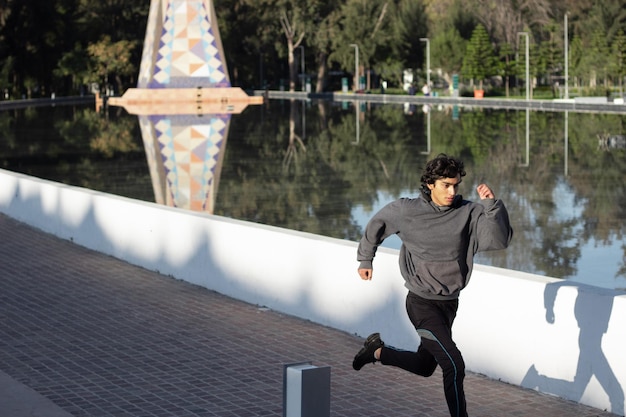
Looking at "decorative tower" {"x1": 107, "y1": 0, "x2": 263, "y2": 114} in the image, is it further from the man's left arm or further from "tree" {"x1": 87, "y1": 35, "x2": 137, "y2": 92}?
the man's left arm

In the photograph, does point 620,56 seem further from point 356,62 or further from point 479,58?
point 356,62

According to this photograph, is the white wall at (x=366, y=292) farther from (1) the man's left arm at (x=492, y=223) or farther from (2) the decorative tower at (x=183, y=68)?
(2) the decorative tower at (x=183, y=68)

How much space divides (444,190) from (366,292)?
11.6 feet

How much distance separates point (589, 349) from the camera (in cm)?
766

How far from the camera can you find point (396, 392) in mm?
7945

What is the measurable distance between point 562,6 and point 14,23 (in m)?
44.2

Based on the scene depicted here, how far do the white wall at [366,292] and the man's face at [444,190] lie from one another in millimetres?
1648

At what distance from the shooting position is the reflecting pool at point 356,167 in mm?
19281

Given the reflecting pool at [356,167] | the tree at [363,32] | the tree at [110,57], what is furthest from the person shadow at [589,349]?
the tree at [110,57]

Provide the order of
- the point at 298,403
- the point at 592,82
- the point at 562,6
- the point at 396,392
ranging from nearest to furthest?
the point at 298,403 < the point at 396,392 < the point at 592,82 < the point at 562,6

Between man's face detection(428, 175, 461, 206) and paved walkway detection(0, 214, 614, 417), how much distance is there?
160cm

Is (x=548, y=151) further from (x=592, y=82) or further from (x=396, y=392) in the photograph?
(x=592, y=82)

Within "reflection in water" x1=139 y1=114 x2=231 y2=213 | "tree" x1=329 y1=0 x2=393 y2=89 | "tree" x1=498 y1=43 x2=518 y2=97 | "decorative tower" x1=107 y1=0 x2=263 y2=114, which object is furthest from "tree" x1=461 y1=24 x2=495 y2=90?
"reflection in water" x1=139 y1=114 x2=231 y2=213

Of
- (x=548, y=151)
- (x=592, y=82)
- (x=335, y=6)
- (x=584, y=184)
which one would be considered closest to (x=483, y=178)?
(x=584, y=184)
